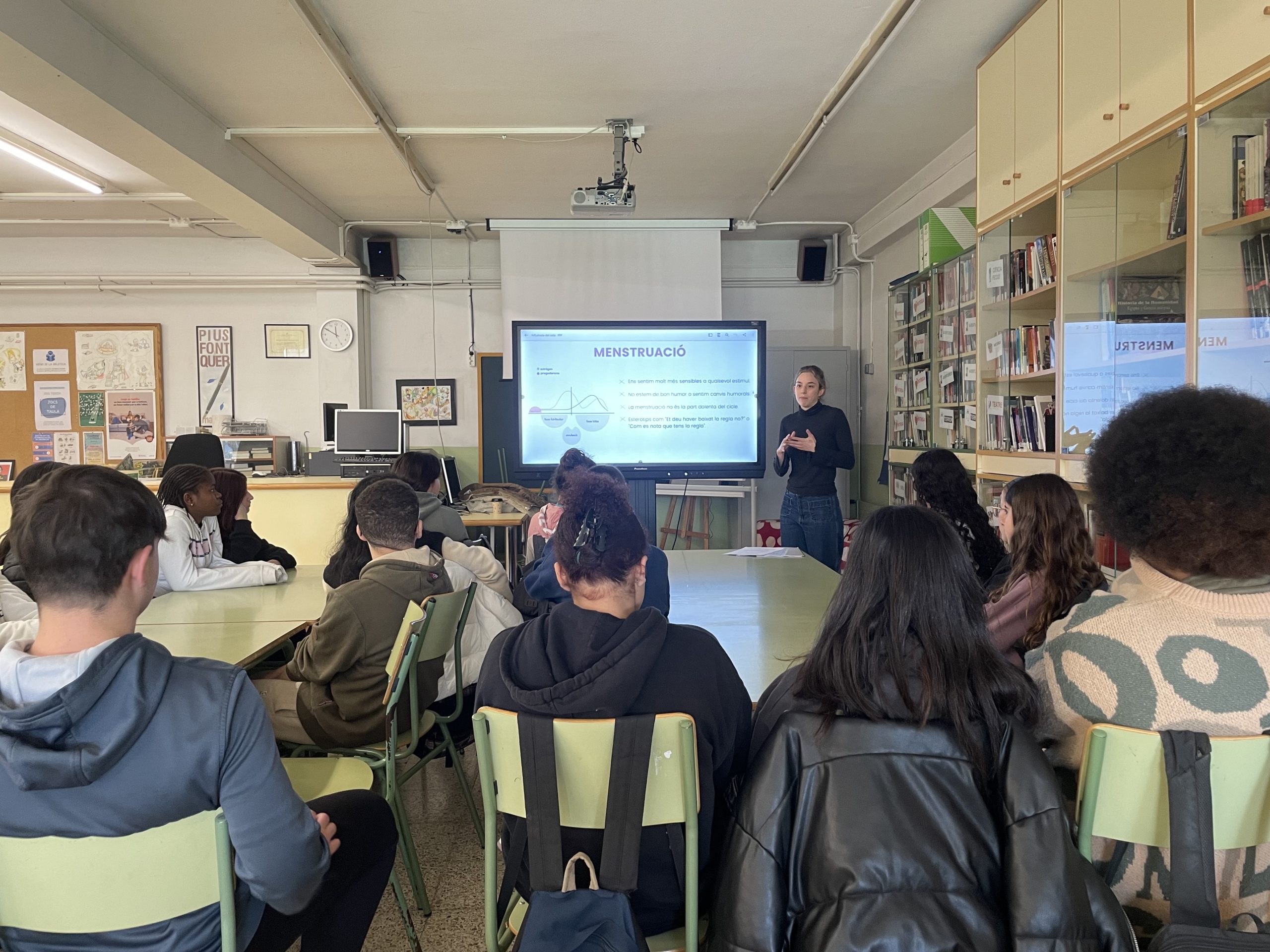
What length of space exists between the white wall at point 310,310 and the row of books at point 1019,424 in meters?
3.53

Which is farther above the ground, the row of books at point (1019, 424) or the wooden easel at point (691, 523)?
the row of books at point (1019, 424)

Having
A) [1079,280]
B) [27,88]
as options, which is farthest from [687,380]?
[27,88]

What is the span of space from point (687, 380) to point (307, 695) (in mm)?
3829

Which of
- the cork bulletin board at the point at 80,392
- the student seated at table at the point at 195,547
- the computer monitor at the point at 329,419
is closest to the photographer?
the student seated at table at the point at 195,547

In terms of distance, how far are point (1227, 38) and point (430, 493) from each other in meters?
3.31

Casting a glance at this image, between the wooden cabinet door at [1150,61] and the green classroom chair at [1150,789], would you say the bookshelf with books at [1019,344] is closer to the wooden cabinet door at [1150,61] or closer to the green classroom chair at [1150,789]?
the wooden cabinet door at [1150,61]

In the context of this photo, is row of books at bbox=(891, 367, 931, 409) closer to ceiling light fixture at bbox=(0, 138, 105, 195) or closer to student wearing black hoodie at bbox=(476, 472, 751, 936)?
student wearing black hoodie at bbox=(476, 472, 751, 936)

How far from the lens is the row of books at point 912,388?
5160mm

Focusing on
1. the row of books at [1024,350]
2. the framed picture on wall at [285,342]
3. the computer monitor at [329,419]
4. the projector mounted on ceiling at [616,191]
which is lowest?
the computer monitor at [329,419]

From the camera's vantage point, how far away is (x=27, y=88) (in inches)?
131

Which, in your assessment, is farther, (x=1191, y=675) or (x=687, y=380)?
(x=687, y=380)

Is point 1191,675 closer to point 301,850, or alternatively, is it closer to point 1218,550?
point 1218,550

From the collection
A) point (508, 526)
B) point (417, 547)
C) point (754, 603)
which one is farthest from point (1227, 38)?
point (508, 526)

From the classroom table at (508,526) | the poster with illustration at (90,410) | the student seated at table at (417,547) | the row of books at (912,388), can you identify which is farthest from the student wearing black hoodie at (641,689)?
the poster with illustration at (90,410)
